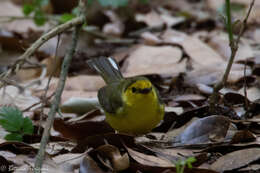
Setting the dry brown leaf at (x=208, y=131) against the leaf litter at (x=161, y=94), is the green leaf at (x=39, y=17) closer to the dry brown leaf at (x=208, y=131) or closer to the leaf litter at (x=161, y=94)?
the leaf litter at (x=161, y=94)

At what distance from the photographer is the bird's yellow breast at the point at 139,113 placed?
4180mm

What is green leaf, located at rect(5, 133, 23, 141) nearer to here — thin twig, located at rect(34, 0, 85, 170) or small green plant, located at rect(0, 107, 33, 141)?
small green plant, located at rect(0, 107, 33, 141)

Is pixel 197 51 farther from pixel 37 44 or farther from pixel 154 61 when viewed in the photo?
pixel 37 44

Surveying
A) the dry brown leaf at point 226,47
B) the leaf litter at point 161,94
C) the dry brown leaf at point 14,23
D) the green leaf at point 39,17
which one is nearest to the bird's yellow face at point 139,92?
the leaf litter at point 161,94

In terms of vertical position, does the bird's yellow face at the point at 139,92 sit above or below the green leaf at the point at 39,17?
below

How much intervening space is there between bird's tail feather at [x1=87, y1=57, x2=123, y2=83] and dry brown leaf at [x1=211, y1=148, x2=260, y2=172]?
2.22 meters

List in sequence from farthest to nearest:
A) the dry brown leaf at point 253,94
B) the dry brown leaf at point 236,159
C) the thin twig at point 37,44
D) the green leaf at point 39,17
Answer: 1. the green leaf at point 39,17
2. the dry brown leaf at point 253,94
3. the dry brown leaf at point 236,159
4. the thin twig at point 37,44

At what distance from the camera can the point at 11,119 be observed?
3850 mm

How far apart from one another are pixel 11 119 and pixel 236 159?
6.16ft

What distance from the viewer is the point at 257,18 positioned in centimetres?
1025

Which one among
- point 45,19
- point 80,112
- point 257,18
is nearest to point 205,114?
point 80,112

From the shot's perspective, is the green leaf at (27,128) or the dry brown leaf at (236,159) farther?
the green leaf at (27,128)

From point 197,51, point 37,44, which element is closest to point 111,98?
point 37,44

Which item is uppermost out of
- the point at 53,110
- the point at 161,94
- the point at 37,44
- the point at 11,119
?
the point at 37,44
